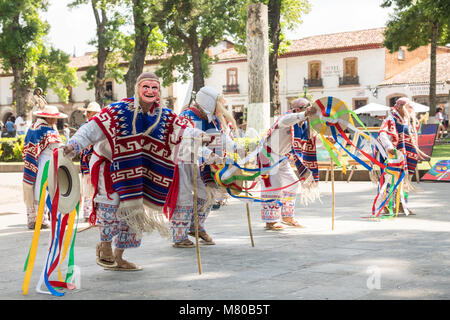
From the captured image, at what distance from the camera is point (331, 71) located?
2015 inches

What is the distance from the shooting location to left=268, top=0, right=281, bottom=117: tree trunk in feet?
77.5

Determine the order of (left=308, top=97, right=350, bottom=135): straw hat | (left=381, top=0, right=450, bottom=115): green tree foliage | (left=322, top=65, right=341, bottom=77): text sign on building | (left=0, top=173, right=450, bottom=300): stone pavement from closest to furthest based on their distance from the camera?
(left=0, top=173, right=450, bottom=300): stone pavement
(left=308, top=97, right=350, bottom=135): straw hat
(left=381, top=0, right=450, bottom=115): green tree foliage
(left=322, top=65, right=341, bottom=77): text sign on building

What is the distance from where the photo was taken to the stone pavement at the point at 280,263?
15.8ft

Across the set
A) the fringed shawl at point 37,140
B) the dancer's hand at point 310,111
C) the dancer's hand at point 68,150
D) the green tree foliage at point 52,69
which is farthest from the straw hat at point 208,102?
the green tree foliage at point 52,69

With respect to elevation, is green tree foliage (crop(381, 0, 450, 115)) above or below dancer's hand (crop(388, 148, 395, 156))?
above

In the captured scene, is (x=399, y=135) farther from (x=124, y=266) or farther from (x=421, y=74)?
(x=421, y=74)

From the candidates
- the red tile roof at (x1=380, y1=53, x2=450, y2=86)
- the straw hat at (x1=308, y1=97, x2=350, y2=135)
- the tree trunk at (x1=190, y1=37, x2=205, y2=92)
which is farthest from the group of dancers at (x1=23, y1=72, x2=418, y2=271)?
the red tile roof at (x1=380, y1=53, x2=450, y2=86)

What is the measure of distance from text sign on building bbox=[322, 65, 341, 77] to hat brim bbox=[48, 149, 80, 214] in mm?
47040

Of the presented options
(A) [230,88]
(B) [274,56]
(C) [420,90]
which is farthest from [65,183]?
(A) [230,88]

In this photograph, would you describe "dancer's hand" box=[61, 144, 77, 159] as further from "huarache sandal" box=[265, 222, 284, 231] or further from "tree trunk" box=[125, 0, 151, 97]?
"tree trunk" box=[125, 0, 151, 97]

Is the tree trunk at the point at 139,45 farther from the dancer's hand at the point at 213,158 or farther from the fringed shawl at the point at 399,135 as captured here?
the dancer's hand at the point at 213,158

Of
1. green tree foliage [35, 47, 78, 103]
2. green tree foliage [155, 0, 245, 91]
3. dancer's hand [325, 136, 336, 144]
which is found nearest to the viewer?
dancer's hand [325, 136, 336, 144]
